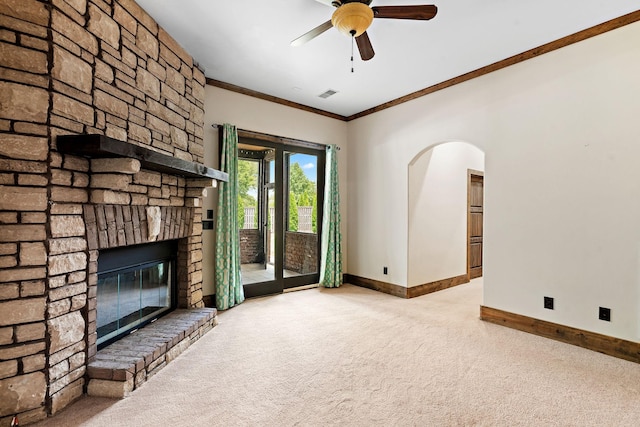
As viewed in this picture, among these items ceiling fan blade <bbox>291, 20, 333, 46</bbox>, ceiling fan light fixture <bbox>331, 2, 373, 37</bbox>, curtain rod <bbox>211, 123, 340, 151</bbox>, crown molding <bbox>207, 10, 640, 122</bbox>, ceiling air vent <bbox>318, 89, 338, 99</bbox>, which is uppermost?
ceiling air vent <bbox>318, 89, 338, 99</bbox>

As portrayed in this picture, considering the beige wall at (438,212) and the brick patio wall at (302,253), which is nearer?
the beige wall at (438,212)

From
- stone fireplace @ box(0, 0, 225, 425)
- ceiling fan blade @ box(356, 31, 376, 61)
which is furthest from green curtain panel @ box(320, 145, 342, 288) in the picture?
stone fireplace @ box(0, 0, 225, 425)

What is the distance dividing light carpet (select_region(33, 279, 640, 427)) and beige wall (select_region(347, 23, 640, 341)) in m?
0.51

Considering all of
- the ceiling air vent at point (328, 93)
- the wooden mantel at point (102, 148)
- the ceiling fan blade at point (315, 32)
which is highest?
the ceiling air vent at point (328, 93)

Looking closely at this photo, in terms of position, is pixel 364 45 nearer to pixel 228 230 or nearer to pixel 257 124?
pixel 257 124

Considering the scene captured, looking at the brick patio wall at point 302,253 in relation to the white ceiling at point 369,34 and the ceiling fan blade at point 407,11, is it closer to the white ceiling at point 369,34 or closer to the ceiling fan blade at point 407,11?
the white ceiling at point 369,34

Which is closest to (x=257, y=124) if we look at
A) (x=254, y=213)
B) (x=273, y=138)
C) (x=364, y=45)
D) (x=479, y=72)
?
(x=273, y=138)

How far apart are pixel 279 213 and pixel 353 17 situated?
308 centimetres

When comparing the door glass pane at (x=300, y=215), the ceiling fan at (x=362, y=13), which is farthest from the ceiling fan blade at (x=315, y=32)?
the door glass pane at (x=300, y=215)

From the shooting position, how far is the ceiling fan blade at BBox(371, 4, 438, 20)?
6.95ft

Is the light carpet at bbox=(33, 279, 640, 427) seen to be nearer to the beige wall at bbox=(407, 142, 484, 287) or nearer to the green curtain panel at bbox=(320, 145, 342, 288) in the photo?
the beige wall at bbox=(407, 142, 484, 287)

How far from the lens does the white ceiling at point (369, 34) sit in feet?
8.59

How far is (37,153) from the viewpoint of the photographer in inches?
73.6

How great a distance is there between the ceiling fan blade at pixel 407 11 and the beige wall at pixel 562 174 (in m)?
1.92
